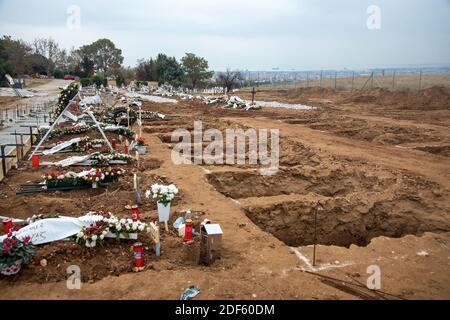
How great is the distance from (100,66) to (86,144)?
7466cm

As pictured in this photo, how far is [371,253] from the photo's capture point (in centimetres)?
618

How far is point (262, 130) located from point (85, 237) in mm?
12382

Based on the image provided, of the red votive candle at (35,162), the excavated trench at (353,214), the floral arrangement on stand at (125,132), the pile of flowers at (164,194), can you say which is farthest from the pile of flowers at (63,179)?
the floral arrangement on stand at (125,132)

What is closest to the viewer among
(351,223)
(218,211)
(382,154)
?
(218,211)

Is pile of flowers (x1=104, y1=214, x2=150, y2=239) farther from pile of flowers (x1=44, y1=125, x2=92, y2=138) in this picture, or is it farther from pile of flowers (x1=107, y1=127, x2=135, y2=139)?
pile of flowers (x1=44, y1=125, x2=92, y2=138)

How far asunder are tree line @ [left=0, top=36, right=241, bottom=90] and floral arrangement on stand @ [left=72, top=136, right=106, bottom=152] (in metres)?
30.8

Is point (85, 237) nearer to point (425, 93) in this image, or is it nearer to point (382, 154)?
point (382, 154)

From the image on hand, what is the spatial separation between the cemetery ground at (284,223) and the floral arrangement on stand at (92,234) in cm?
13

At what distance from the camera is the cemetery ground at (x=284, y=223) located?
4.94m

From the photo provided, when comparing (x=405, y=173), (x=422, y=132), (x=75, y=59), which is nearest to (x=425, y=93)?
(x=422, y=132)

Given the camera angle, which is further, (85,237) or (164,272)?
(85,237)

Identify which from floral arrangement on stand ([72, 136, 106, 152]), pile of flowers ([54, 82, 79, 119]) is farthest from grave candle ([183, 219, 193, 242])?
pile of flowers ([54, 82, 79, 119])

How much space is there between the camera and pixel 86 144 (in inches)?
505
